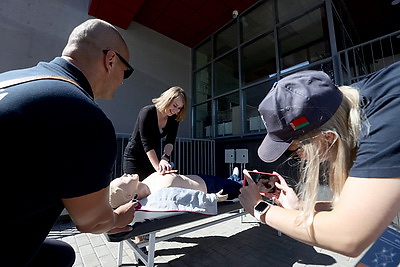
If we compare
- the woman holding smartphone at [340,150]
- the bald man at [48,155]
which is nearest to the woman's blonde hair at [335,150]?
the woman holding smartphone at [340,150]

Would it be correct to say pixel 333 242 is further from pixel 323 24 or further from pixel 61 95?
pixel 323 24

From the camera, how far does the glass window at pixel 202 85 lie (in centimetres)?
686

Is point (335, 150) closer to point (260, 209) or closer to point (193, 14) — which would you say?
point (260, 209)

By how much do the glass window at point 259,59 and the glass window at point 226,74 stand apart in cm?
30

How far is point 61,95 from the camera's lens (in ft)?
2.13

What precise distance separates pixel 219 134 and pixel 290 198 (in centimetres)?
503

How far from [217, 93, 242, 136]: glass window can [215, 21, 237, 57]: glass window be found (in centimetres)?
162

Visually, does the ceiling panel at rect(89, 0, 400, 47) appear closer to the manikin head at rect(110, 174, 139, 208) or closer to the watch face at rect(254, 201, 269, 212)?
the manikin head at rect(110, 174, 139, 208)

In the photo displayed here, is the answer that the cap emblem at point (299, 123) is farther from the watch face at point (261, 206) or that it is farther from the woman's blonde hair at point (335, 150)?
the watch face at point (261, 206)

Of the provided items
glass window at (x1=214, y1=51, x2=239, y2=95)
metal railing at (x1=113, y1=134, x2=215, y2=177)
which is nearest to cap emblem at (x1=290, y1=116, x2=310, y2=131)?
metal railing at (x1=113, y1=134, x2=215, y2=177)

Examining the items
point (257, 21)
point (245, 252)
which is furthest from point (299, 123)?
point (257, 21)

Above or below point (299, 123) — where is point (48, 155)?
below

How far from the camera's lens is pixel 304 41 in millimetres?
4773

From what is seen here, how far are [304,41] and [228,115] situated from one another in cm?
271
